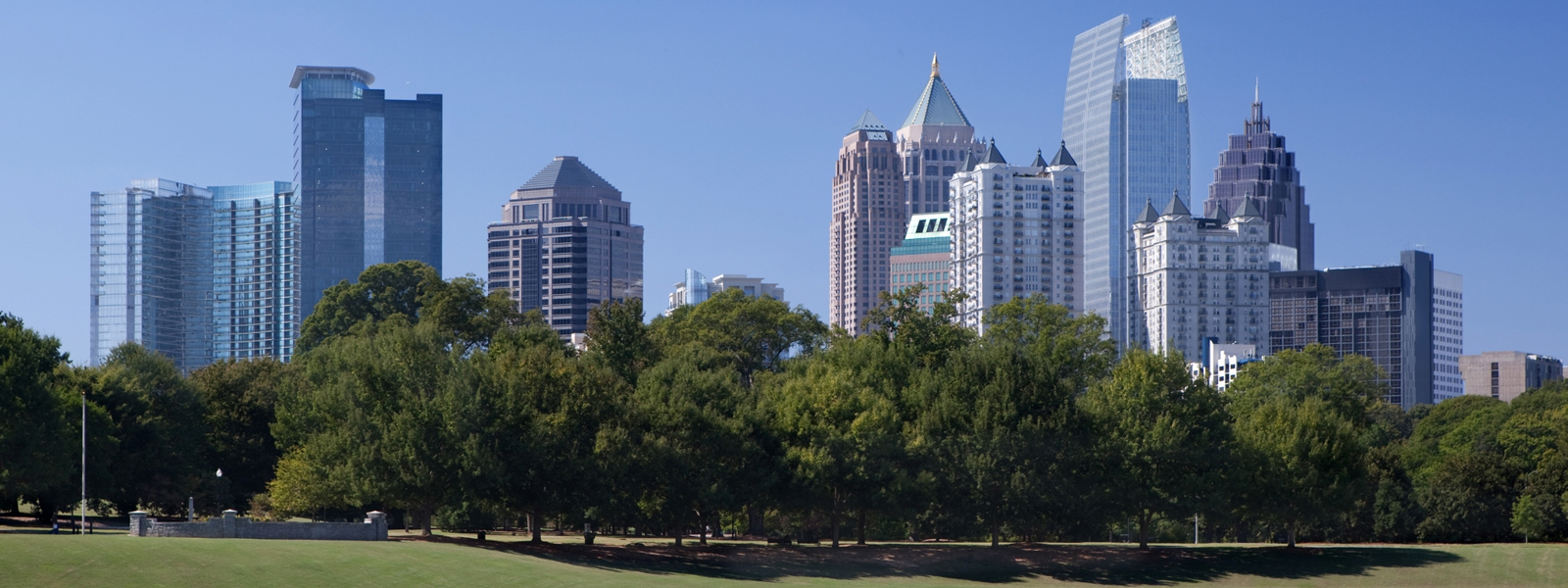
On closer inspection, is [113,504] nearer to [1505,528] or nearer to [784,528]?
[784,528]

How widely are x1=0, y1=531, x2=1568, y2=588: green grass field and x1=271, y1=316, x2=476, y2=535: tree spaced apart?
3.41 metres

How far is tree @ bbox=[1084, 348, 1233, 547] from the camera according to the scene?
81.9 meters

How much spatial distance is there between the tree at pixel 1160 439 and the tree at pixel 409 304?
4901cm

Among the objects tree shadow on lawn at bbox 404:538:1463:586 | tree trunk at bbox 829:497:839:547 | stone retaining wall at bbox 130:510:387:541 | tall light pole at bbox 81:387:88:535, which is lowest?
tree shadow on lawn at bbox 404:538:1463:586

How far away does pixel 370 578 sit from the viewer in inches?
2280

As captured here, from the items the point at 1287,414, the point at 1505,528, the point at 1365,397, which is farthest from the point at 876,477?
the point at 1365,397

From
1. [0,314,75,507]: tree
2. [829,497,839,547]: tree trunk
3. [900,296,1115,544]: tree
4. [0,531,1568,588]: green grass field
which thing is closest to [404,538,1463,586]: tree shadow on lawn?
[0,531,1568,588]: green grass field

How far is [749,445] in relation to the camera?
77562 mm

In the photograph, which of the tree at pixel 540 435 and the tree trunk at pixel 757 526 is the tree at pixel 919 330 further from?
the tree at pixel 540 435

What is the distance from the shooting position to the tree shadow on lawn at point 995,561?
235 feet

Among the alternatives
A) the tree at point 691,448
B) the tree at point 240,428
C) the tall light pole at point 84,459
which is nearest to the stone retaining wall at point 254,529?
the tall light pole at point 84,459

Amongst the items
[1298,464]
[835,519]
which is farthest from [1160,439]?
[835,519]

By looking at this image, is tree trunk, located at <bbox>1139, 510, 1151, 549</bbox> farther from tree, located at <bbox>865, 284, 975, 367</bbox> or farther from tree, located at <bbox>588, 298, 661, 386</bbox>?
tree, located at <bbox>588, 298, 661, 386</bbox>

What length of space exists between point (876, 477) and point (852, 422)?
3599 mm
